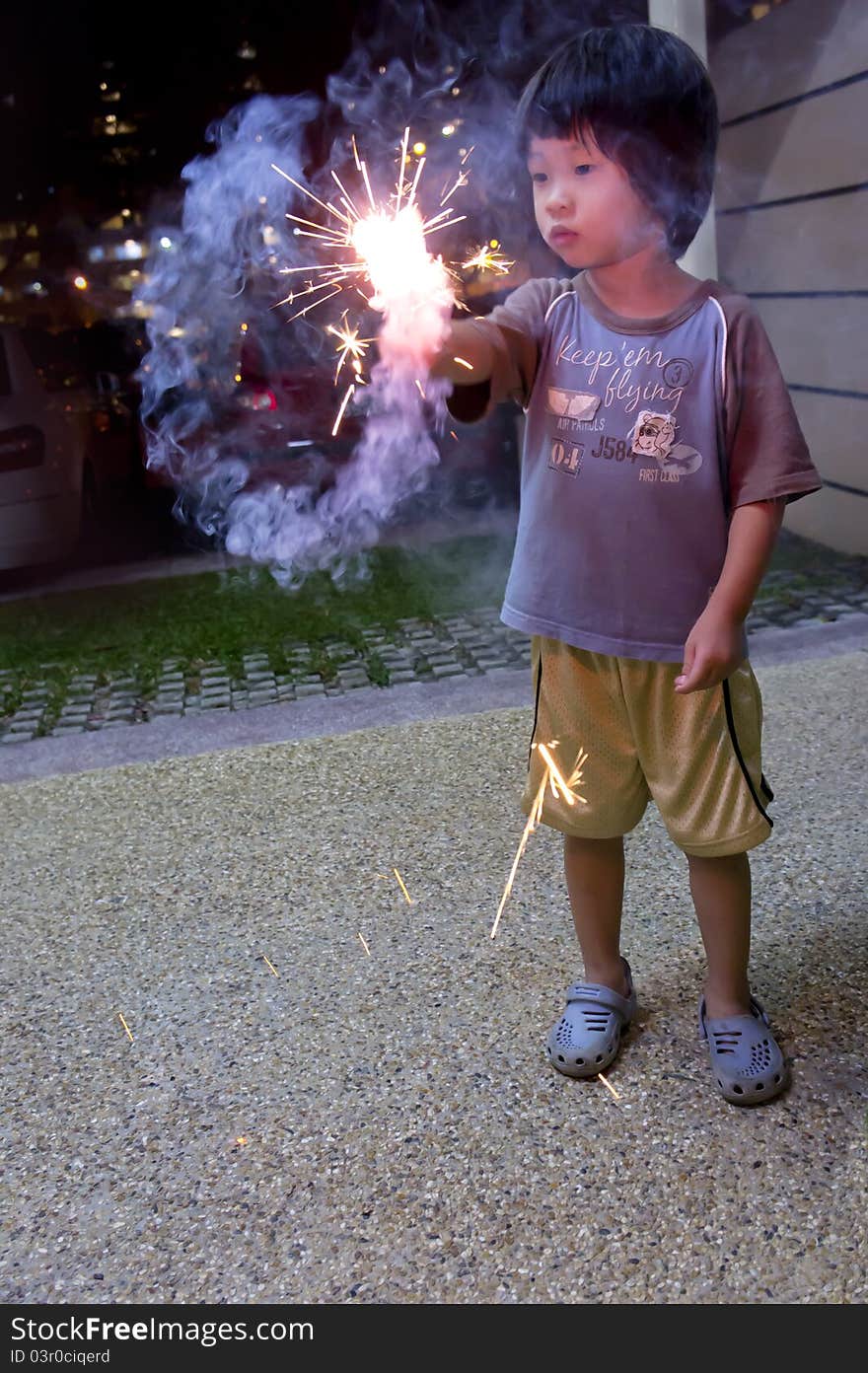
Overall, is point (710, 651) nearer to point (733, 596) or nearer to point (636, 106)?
point (733, 596)

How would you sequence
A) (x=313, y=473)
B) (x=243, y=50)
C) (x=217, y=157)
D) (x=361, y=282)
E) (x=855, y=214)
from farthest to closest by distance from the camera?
(x=243, y=50) < (x=855, y=214) < (x=313, y=473) < (x=217, y=157) < (x=361, y=282)

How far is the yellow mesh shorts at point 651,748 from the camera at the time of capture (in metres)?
1.92

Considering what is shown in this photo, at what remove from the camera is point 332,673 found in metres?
4.59

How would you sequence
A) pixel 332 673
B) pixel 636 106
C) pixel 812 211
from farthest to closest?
1. pixel 812 211
2. pixel 332 673
3. pixel 636 106

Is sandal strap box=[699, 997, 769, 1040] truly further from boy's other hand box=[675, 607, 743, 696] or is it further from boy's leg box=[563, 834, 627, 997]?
boy's other hand box=[675, 607, 743, 696]

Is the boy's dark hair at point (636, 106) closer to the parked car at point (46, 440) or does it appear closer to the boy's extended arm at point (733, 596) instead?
the boy's extended arm at point (733, 596)

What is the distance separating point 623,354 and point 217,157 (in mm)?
1547

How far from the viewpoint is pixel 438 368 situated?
5.95ft

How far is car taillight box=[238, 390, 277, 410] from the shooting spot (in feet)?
16.3

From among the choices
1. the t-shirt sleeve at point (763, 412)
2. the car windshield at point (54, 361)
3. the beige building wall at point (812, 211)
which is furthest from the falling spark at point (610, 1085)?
the car windshield at point (54, 361)

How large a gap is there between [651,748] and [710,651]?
0.24 m

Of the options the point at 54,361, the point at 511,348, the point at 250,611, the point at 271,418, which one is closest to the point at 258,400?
the point at 271,418
